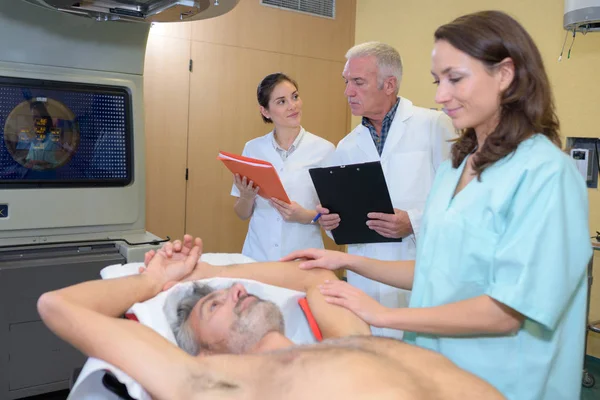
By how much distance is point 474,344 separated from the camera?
1202 mm

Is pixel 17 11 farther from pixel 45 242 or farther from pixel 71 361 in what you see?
pixel 71 361

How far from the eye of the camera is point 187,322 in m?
1.41

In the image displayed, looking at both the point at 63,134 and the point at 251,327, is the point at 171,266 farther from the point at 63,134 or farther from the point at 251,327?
the point at 63,134

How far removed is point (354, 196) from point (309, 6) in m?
2.74

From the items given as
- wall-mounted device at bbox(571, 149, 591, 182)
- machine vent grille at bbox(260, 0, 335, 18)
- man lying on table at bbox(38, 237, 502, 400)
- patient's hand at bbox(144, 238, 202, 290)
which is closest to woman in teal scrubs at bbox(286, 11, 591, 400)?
man lying on table at bbox(38, 237, 502, 400)

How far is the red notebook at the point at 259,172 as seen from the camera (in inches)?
78.0

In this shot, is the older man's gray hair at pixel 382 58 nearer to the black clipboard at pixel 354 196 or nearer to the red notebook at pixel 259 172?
→ the black clipboard at pixel 354 196

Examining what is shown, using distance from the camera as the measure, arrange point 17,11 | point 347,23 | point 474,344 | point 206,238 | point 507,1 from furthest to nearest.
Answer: point 347,23 → point 206,238 → point 507,1 → point 17,11 → point 474,344

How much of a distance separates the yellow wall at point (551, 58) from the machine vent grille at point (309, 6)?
573mm

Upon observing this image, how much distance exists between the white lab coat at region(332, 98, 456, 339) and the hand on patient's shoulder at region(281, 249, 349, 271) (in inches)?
22.8

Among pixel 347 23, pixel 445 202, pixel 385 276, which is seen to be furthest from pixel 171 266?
pixel 347 23

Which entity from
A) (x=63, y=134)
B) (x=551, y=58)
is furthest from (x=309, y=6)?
(x=63, y=134)

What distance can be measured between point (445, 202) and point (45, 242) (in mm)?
1425

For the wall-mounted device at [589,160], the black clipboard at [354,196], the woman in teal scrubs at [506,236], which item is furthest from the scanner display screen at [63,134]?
the wall-mounted device at [589,160]
